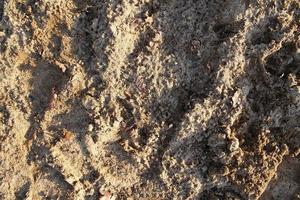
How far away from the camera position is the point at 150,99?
10.2 feet

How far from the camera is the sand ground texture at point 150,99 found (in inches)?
119

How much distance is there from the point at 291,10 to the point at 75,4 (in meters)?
1.42

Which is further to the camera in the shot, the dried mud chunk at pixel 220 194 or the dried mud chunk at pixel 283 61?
the dried mud chunk at pixel 220 194

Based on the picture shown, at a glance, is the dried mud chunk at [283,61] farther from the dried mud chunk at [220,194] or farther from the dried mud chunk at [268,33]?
the dried mud chunk at [220,194]

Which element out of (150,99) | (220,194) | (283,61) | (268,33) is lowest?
(220,194)

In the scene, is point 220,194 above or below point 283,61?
below

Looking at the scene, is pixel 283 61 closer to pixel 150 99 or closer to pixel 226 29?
pixel 226 29

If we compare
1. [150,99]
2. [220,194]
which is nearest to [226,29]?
[150,99]

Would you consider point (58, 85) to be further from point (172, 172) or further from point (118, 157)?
point (172, 172)

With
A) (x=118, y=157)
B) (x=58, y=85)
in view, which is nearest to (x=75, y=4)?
(x=58, y=85)

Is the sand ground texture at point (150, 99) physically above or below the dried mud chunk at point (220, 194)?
above

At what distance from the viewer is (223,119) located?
306 centimetres

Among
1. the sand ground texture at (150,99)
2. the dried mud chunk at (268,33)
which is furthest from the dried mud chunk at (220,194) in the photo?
the dried mud chunk at (268,33)

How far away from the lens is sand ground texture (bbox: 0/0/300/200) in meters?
3.02
